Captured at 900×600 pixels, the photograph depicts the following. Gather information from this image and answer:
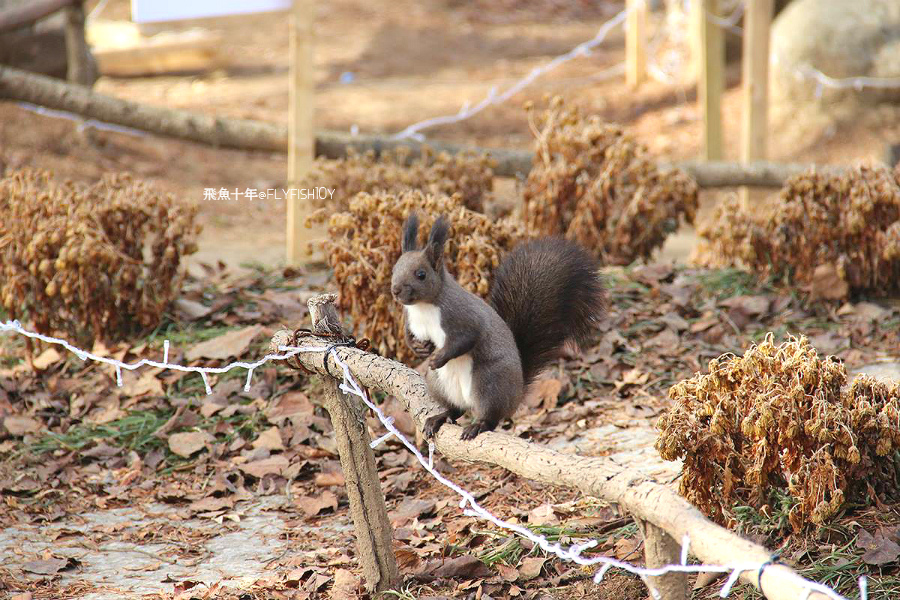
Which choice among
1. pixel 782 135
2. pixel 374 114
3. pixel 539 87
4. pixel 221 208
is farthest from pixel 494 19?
pixel 221 208

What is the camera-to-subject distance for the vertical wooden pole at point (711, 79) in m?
8.32

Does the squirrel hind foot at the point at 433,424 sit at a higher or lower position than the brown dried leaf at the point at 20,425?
higher

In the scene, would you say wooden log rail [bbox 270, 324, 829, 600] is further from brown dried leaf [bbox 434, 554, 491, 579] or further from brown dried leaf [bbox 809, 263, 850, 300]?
brown dried leaf [bbox 809, 263, 850, 300]

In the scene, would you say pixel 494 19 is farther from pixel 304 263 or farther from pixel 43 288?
pixel 43 288

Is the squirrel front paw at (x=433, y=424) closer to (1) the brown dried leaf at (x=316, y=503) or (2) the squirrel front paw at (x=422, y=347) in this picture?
(2) the squirrel front paw at (x=422, y=347)

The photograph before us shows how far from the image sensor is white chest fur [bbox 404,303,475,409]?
2.82 metres

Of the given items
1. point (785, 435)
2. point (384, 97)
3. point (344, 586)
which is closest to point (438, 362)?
point (344, 586)


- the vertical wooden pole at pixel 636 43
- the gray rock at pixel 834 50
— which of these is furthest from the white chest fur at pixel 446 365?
the vertical wooden pole at pixel 636 43

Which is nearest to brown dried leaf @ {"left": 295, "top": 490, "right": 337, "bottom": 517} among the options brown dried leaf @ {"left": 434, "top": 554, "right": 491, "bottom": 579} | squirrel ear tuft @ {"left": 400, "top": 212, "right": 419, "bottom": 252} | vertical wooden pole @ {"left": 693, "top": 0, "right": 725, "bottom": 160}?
brown dried leaf @ {"left": 434, "top": 554, "right": 491, "bottom": 579}

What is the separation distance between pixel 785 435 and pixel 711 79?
6.13 meters

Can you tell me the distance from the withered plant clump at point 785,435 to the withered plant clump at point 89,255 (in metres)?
2.84

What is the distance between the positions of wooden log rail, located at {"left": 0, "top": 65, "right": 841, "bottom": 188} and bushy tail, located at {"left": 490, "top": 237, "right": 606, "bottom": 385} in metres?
3.59

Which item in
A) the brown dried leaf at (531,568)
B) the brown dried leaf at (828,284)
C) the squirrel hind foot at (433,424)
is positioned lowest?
the brown dried leaf at (531,568)

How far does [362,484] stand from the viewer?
3.02 meters
